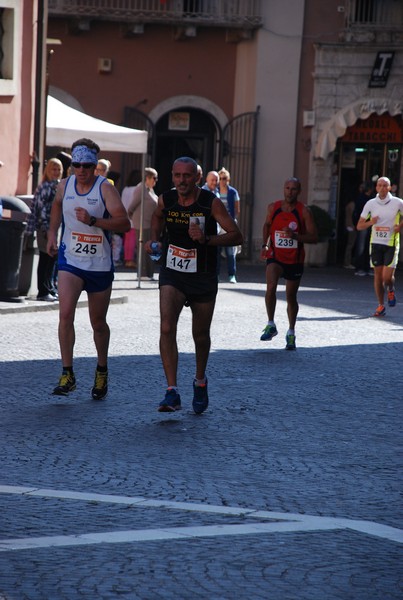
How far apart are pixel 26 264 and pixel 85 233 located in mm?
8612

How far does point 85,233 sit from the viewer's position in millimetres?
10070

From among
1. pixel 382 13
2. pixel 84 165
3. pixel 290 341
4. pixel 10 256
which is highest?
pixel 382 13

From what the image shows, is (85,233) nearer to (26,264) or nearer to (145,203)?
(26,264)

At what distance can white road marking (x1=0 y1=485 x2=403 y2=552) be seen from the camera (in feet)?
18.1

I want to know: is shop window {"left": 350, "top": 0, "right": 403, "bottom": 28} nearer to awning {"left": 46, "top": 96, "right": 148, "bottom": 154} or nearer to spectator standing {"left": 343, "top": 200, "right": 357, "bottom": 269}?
spectator standing {"left": 343, "top": 200, "right": 357, "bottom": 269}

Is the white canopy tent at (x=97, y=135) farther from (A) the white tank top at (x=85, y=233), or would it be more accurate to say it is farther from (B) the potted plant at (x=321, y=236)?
(A) the white tank top at (x=85, y=233)

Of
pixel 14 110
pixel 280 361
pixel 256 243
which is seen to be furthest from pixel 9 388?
pixel 256 243

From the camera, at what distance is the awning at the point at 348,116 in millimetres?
32438

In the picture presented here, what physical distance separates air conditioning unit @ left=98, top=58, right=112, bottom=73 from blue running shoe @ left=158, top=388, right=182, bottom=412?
24.2 meters

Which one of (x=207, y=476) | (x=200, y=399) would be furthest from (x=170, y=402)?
(x=207, y=476)

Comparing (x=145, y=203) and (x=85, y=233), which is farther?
(x=145, y=203)

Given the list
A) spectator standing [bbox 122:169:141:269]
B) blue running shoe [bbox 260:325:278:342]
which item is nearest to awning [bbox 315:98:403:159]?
spectator standing [bbox 122:169:141:269]

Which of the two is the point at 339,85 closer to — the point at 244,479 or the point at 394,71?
the point at 394,71

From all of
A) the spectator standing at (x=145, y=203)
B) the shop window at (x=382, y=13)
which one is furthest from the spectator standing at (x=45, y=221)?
the shop window at (x=382, y=13)
